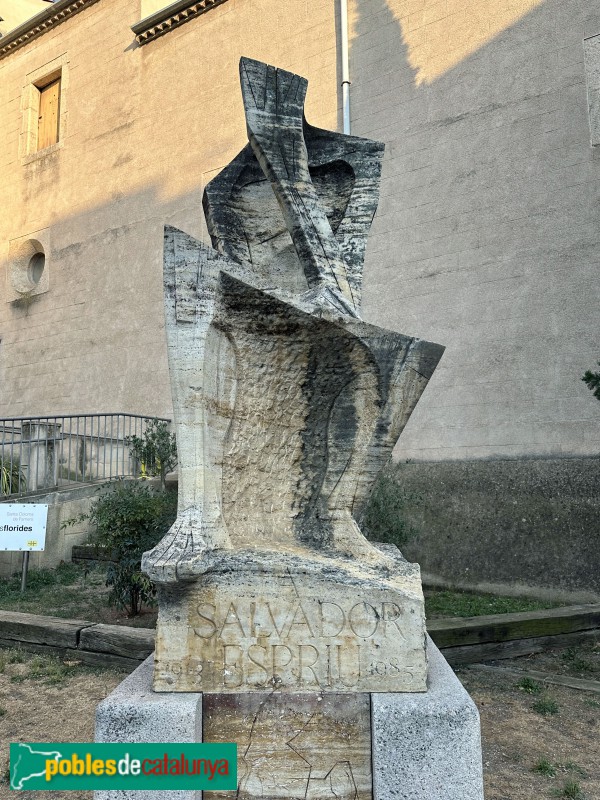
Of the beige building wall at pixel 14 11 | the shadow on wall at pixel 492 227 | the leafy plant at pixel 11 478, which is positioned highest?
the beige building wall at pixel 14 11

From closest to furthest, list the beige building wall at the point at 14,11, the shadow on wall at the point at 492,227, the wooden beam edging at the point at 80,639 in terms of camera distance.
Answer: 1. the wooden beam edging at the point at 80,639
2. the shadow on wall at the point at 492,227
3. the beige building wall at the point at 14,11

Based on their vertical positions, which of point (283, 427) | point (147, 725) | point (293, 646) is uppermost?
point (283, 427)

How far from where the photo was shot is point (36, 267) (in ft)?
46.0

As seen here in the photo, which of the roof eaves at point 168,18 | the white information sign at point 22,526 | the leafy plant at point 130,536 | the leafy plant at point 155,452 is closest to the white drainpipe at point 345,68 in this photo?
the roof eaves at point 168,18

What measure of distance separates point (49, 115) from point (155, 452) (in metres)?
8.61

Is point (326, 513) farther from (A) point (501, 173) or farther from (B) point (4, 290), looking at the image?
(B) point (4, 290)

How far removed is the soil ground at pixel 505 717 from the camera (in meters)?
3.04

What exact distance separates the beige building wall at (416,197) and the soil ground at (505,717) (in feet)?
10.9

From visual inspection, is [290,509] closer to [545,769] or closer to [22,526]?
[545,769]

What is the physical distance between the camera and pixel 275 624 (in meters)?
2.39

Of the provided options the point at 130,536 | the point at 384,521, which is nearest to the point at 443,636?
the point at 384,521

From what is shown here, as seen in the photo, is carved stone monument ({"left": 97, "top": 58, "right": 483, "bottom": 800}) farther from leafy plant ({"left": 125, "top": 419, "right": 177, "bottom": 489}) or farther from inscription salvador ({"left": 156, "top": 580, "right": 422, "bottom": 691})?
leafy plant ({"left": 125, "top": 419, "right": 177, "bottom": 489})

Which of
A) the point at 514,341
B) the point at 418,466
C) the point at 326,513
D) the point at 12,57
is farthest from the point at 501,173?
the point at 12,57

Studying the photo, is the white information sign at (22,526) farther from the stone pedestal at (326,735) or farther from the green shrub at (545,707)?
the green shrub at (545,707)
